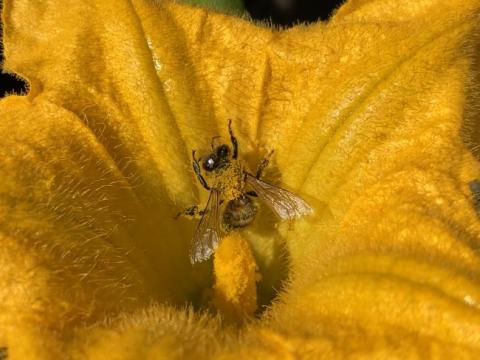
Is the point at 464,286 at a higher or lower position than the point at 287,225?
higher

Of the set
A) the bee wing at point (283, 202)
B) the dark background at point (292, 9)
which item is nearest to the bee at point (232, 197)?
the bee wing at point (283, 202)

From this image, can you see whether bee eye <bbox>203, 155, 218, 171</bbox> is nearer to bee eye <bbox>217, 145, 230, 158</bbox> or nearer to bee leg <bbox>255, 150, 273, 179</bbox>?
bee eye <bbox>217, 145, 230, 158</bbox>

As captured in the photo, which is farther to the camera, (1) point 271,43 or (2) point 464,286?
(1) point 271,43

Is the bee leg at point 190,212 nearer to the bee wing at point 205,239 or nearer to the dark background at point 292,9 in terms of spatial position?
the bee wing at point 205,239

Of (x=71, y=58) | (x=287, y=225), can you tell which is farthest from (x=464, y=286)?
(x=71, y=58)

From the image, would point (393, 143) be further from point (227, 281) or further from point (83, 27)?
point (83, 27)

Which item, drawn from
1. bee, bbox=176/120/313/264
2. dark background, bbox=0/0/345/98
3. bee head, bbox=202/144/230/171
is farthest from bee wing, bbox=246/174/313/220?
dark background, bbox=0/0/345/98

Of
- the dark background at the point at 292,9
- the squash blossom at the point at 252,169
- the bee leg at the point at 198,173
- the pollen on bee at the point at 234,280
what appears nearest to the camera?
the squash blossom at the point at 252,169

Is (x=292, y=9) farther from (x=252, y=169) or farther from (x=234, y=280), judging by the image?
(x=234, y=280)
